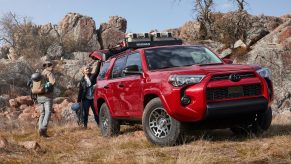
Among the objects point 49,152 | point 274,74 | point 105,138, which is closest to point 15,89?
point 274,74

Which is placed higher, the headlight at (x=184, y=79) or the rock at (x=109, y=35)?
the rock at (x=109, y=35)

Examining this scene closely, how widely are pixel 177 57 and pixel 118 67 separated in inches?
62.8

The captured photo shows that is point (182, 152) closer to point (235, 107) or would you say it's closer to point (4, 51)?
point (235, 107)

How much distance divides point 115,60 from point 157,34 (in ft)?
Result: 7.40

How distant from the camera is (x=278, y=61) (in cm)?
1678

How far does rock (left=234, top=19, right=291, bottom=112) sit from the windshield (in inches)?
318

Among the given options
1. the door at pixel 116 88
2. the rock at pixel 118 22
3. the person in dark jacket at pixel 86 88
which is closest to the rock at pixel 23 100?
the person in dark jacket at pixel 86 88

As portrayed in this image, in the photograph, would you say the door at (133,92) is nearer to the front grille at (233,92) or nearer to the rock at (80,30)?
the front grille at (233,92)

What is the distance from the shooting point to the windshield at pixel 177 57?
307 inches

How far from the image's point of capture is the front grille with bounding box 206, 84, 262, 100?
659 centimetres

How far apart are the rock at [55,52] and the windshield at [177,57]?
30.7 m

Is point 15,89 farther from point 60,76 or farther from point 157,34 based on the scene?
point 157,34

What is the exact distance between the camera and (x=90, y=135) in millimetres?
10305

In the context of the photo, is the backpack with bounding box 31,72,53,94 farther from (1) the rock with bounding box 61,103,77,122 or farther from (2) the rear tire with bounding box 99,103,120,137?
(1) the rock with bounding box 61,103,77,122
